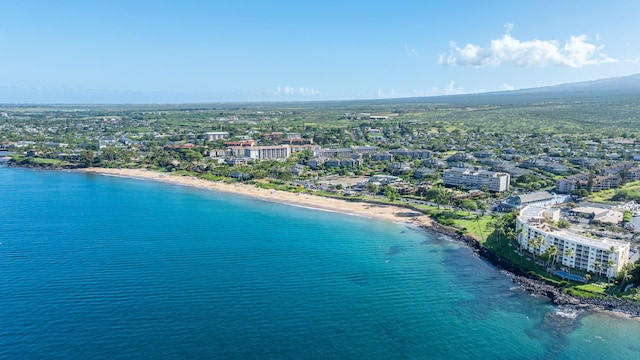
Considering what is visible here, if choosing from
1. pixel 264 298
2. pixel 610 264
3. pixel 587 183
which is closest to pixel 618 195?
pixel 587 183

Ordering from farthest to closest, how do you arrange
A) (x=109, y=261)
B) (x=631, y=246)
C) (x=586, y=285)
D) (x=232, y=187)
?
(x=232, y=187) < (x=631, y=246) < (x=109, y=261) < (x=586, y=285)

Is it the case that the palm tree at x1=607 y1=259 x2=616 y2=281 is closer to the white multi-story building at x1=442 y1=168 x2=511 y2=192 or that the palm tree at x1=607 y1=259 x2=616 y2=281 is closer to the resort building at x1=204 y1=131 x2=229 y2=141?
the white multi-story building at x1=442 y1=168 x2=511 y2=192

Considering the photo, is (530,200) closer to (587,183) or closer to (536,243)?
(587,183)

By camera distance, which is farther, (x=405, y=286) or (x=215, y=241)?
(x=215, y=241)

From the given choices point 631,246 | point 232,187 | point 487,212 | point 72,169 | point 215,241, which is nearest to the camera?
point 631,246

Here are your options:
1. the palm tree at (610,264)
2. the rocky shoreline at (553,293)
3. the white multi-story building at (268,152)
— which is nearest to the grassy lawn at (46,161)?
the white multi-story building at (268,152)

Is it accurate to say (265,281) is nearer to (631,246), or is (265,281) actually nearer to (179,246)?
(179,246)

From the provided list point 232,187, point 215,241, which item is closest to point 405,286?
point 215,241
